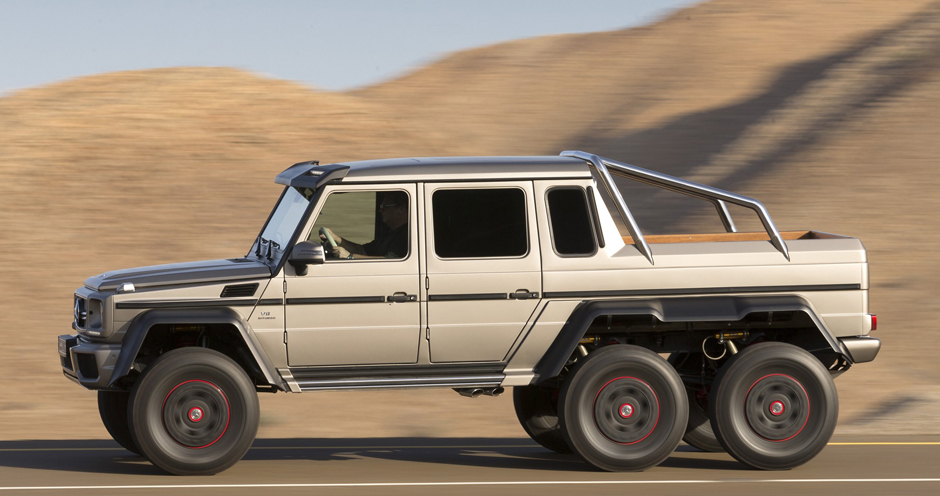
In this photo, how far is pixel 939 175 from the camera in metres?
21.2

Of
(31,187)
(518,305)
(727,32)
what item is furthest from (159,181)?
(727,32)

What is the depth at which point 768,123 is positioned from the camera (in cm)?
2939

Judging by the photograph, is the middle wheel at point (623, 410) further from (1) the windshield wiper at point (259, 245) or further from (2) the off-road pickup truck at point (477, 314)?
(1) the windshield wiper at point (259, 245)

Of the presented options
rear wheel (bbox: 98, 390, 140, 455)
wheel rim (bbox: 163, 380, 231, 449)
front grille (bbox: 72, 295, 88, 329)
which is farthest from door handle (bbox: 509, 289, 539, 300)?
rear wheel (bbox: 98, 390, 140, 455)

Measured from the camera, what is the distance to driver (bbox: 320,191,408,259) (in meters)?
8.14

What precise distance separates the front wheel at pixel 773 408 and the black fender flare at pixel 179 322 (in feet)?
10.6

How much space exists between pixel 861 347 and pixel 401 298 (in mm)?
3355

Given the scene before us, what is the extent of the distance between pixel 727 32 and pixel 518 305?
39.6 m

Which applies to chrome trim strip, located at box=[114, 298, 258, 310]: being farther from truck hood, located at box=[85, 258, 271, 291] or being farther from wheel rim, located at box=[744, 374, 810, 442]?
wheel rim, located at box=[744, 374, 810, 442]

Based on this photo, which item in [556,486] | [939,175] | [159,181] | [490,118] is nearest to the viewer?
[556,486]

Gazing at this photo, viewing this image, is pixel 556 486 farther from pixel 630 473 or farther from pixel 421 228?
pixel 421 228

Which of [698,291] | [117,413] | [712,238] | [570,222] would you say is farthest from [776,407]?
[117,413]

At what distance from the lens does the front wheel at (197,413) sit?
788 cm

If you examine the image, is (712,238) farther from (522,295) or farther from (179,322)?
(179,322)
